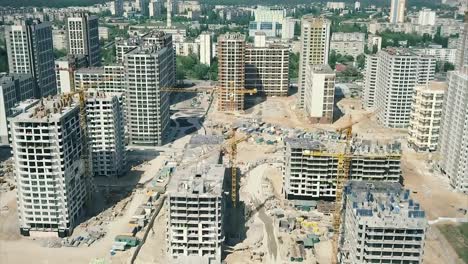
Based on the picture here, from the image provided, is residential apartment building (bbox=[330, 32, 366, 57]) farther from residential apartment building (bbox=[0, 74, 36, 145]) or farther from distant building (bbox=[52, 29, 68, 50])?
residential apartment building (bbox=[0, 74, 36, 145])

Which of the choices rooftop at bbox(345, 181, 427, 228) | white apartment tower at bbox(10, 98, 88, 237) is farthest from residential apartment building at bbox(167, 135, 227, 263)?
white apartment tower at bbox(10, 98, 88, 237)

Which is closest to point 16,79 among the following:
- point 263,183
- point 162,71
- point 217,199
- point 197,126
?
point 162,71

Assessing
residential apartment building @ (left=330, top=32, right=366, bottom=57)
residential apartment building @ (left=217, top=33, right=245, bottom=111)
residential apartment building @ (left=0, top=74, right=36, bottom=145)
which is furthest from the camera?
residential apartment building @ (left=330, top=32, right=366, bottom=57)

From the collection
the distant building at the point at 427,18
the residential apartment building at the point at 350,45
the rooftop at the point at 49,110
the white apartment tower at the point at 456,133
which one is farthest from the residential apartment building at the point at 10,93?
the distant building at the point at 427,18

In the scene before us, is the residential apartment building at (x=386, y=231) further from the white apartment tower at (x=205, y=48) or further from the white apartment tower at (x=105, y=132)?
the white apartment tower at (x=205, y=48)

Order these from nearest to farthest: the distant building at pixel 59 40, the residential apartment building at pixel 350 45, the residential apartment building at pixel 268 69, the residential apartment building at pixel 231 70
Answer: the residential apartment building at pixel 231 70
the residential apartment building at pixel 268 69
the distant building at pixel 59 40
the residential apartment building at pixel 350 45

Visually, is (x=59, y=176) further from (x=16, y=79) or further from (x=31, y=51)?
(x=31, y=51)
